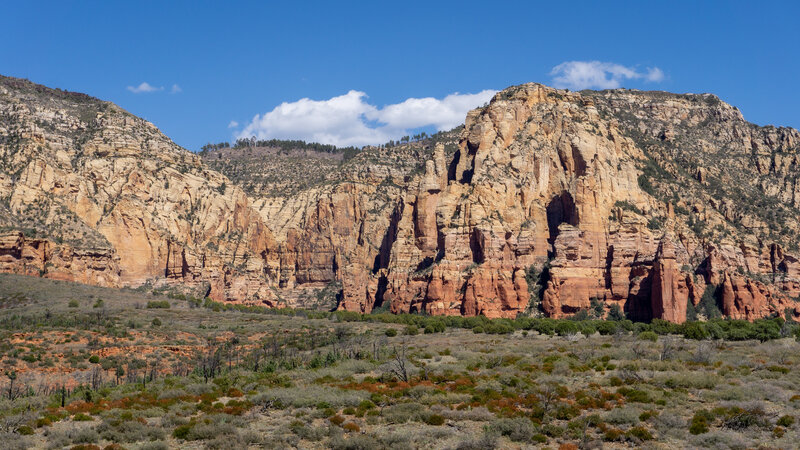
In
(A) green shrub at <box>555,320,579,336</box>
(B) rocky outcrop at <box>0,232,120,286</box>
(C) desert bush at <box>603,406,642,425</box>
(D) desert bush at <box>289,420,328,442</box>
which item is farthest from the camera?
(B) rocky outcrop at <box>0,232,120,286</box>

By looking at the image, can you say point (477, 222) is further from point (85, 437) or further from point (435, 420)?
point (85, 437)

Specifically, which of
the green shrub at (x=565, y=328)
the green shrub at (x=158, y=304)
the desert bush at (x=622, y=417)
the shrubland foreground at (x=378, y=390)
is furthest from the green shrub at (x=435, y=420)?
the green shrub at (x=158, y=304)

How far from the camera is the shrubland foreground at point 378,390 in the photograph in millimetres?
38312

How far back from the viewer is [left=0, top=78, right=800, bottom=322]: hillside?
14550 centimetres

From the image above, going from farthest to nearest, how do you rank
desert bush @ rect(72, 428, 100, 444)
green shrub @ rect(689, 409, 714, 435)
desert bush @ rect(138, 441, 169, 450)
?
green shrub @ rect(689, 409, 714, 435)
desert bush @ rect(72, 428, 100, 444)
desert bush @ rect(138, 441, 169, 450)

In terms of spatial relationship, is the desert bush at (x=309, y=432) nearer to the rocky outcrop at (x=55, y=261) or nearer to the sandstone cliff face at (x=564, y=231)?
the rocky outcrop at (x=55, y=261)

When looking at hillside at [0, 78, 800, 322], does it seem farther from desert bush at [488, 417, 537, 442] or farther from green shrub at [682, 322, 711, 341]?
desert bush at [488, 417, 537, 442]

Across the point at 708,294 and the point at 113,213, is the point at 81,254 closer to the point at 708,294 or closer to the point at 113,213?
the point at 113,213

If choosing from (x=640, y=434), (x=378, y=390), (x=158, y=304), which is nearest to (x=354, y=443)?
(x=640, y=434)

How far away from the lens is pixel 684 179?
180250mm

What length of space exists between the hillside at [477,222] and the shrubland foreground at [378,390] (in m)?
51.6

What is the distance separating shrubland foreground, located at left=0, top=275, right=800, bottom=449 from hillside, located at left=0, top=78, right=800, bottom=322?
169 ft

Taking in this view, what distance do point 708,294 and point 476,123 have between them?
63390 mm

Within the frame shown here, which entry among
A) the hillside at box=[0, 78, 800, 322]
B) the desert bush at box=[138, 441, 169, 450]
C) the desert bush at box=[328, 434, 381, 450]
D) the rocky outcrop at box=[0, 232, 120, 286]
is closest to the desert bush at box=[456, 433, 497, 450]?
the desert bush at box=[328, 434, 381, 450]
